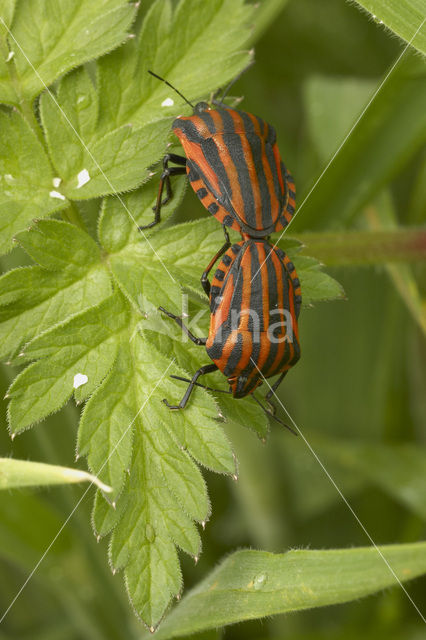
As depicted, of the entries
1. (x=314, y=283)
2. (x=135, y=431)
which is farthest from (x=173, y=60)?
(x=135, y=431)

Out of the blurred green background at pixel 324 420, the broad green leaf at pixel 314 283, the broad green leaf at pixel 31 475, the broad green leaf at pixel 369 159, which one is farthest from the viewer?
the broad green leaf at pixel 369 159

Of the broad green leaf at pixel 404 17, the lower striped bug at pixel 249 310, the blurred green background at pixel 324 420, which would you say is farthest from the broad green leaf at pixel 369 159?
the lower striped bug at pixel 249 310

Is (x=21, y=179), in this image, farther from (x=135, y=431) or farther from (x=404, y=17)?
(x=404, y=17)

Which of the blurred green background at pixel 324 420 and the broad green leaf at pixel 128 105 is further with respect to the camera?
the blurred green background at pixel 324 420

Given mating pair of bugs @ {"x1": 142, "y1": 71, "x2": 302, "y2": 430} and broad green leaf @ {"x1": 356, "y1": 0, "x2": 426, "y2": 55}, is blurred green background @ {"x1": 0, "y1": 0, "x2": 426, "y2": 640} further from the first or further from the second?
mating pair of bugs @ {"x1": 142, "y1": 71, "x2": 302, "y2": 430}

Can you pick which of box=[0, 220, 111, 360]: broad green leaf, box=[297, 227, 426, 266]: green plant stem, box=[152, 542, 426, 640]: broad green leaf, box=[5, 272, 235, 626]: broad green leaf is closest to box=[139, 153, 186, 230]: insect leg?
box=[0, 220, 111, 360]: broad green leaf

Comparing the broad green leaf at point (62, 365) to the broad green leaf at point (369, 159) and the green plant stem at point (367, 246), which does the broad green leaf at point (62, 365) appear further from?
the broad green leaf at point (369, 159)
